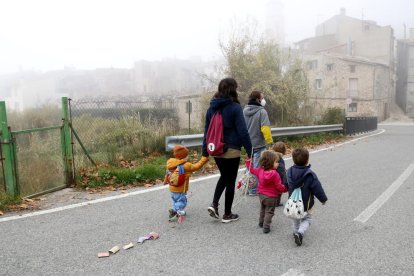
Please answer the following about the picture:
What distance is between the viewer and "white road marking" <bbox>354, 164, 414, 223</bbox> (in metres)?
4.97

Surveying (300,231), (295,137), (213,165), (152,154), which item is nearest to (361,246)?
(300,231)

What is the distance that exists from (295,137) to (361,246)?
10.8 m

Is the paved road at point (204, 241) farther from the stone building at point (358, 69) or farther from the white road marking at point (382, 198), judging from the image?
the stone building at point (358, 69)

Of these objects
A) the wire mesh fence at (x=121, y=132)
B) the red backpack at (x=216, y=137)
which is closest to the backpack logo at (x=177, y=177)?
the red backpack at (x=216, y=137)

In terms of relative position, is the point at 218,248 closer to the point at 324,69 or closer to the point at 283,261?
the point at 283,261

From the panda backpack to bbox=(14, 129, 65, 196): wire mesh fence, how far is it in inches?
163

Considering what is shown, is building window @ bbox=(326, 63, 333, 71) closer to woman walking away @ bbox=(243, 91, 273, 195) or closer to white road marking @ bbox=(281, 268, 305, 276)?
woman walking away @ bbox=(243, 91, 273, 195)

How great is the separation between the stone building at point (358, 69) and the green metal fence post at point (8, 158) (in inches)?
1591

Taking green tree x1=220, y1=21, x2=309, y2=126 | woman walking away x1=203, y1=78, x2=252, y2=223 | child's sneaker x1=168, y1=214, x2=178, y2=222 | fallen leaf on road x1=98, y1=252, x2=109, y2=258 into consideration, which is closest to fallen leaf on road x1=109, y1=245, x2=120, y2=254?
fallen leaf on road x1=98, y1=252, x2=109, y2=258

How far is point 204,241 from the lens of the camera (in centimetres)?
409

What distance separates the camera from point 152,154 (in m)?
9.55

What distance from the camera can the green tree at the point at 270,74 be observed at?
1852 centimetres

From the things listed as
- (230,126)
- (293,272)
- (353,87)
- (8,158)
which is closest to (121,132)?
(8,158)

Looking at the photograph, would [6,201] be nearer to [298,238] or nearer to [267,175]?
[267,175]
